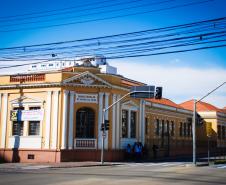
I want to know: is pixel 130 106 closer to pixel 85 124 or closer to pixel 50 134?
pixel 85 124

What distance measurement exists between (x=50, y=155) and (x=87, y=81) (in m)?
6.85

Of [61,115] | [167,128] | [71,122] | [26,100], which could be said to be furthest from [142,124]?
[26,100]

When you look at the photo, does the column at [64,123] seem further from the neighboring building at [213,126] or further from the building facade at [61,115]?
the neighboring building at [213,126]

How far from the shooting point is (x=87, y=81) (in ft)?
111

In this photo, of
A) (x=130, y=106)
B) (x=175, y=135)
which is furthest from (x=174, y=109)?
(x=130, y=106)

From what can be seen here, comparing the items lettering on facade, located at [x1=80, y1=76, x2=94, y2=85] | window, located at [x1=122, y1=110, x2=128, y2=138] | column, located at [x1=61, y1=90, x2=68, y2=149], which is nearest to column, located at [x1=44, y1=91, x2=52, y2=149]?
column, located at [x1=61, y1=90, x2=68, y2=149]

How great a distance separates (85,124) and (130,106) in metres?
5.94

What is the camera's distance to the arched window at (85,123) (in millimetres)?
33688

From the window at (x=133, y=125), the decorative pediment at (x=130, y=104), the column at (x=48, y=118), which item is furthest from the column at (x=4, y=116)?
the window at (x=133, y=125)

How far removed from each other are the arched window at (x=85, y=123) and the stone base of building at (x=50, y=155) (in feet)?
4.88

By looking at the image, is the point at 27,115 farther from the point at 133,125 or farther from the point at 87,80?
the point at 133,125

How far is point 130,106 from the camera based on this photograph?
38125mm

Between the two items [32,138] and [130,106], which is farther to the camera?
[130,106]

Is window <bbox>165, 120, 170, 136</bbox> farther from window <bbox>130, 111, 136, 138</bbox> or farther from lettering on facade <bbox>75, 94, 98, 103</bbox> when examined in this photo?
lettering on facade <bbox>75, 94, 98, 103</bbox>
